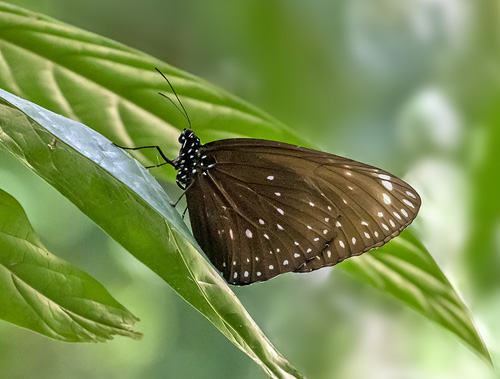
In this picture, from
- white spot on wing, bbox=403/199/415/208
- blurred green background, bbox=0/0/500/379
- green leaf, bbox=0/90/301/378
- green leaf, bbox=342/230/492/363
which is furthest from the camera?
blurred green background, bbox=0/0/500/379

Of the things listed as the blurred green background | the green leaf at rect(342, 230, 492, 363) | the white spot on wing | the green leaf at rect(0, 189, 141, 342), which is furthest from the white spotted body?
the blurred green background

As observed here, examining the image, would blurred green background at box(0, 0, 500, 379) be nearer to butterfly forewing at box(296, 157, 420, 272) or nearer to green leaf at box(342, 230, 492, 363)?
butterfly forewing at box(296, 157, 420, 272)

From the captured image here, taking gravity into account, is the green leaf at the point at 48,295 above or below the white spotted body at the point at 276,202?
below

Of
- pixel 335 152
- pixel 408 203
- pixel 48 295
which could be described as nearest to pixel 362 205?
pixel 408 203

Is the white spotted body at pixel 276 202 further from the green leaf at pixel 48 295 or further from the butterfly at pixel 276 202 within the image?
the green leaf at pixel 48 295

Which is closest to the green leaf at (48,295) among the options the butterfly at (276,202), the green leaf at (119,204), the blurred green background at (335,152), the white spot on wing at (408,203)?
the green leaf at (119,204)

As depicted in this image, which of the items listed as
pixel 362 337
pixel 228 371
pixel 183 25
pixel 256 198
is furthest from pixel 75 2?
pixel 362 337

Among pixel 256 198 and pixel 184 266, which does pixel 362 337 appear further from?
pixel 184 266
